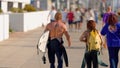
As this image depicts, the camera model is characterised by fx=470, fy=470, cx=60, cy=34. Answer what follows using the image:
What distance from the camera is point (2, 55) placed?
16.3 metres

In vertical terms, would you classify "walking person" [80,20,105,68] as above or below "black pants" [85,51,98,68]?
above

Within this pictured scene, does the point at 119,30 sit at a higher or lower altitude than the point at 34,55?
higher

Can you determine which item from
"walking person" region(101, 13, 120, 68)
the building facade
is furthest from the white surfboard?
the building facade

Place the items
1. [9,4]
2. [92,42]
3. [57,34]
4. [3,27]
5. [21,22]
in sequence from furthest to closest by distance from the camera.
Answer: [9,4] → [21,22] → [3,27] → [57,34] → [92,42]

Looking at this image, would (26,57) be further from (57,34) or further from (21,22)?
(21,22)

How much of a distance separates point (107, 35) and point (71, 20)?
21477mm

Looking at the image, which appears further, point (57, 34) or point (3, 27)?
point (3, 27)

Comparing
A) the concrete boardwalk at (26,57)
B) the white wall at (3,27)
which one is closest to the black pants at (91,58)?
the concrete boardwalk at (26,57)

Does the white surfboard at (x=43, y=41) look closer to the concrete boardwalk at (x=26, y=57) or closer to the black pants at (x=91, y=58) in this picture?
the black pants at (x=91, y=58)

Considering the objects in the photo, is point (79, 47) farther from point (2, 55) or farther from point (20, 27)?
point (20, 27)

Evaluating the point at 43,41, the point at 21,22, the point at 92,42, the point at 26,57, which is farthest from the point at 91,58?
the point at 21,22

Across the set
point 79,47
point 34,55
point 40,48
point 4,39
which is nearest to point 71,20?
point 4,39

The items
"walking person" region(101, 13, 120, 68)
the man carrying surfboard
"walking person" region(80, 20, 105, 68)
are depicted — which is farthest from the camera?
the man carrying surfboard

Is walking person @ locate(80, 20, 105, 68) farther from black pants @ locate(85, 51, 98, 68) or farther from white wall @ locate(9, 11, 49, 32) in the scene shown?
white wall @ locate(9, 11, 49, 32)
